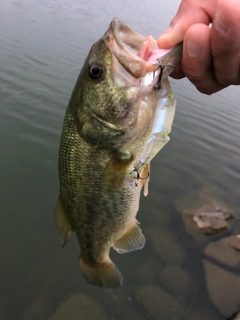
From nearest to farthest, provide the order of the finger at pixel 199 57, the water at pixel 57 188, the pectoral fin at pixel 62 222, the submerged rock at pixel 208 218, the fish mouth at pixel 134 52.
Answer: the finger at pixel 199 57 → the fish mouth at pixel 134 52 → the pectoral fin at pixel 62 222 → the water at pixel 57 188 → the submerged rock at pixel 208 218

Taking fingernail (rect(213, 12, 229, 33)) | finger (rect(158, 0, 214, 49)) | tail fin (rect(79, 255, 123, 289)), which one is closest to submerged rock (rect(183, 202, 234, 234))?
tail fin (rect(79, 255, 123, 289))

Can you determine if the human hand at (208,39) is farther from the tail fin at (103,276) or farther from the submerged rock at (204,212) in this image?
the submerged rock at (204,212)

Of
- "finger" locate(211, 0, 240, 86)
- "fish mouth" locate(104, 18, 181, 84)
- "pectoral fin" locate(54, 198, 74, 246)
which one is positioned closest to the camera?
"finger" locate(211, 0, 240, 86)

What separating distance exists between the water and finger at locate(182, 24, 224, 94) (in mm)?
3463

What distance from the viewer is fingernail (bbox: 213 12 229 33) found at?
1.33 metres

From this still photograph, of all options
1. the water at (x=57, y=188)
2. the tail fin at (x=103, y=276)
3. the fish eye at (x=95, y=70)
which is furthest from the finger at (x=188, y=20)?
the water at (x=57, y=188)

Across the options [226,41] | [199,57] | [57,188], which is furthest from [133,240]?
[57,188]

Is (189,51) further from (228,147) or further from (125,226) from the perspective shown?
(228,147)

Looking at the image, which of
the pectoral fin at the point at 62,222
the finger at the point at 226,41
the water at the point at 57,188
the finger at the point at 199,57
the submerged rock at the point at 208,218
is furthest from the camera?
the submerged rock at the point at 208,218

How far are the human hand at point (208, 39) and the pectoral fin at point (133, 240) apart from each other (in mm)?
1053

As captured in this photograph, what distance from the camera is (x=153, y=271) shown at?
491 cm

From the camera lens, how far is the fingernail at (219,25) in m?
1.33

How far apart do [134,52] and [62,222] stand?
1.20 m

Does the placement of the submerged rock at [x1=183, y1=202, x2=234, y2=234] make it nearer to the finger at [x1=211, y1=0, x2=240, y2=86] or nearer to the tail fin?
the tail fin
